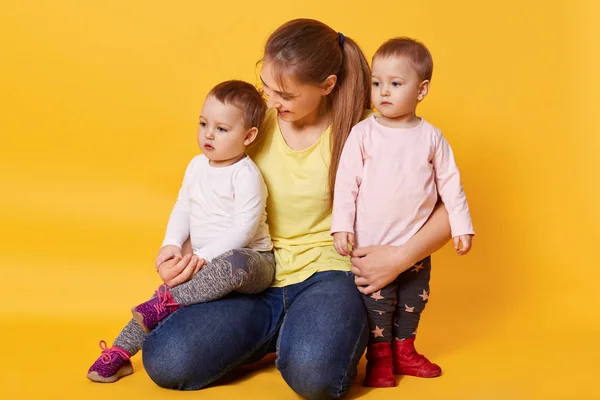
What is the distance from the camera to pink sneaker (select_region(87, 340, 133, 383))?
280cm

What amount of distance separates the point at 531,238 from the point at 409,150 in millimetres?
1247

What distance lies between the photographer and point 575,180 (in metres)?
3.85

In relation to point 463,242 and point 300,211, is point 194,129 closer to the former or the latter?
point 300,211

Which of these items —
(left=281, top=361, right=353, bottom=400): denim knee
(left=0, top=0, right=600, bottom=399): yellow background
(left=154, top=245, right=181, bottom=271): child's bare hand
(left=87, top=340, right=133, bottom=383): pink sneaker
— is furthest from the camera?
(left=0, top=0, right=600, bottom=399): yellow background

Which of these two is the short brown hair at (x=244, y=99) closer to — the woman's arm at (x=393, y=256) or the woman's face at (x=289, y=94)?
the woman's face at (x=289, y=94)

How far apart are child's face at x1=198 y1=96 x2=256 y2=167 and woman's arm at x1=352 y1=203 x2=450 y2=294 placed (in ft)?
1.66

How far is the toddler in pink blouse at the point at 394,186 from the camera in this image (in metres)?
2.73

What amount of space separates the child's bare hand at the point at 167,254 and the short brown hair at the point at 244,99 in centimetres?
45

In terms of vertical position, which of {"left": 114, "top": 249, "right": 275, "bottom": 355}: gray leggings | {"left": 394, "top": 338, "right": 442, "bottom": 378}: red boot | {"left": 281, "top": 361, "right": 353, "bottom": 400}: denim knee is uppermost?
{"left": 114, "top": 249, "right": 275, "bottom": 355}: gray leggings

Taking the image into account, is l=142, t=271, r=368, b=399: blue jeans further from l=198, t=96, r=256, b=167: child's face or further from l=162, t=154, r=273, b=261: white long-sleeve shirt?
l=198, t=96, r=256, b=167: child's face

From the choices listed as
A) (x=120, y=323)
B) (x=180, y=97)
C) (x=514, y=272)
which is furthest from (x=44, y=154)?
(x=514, y=272)

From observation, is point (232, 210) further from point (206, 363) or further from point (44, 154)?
point (44, 154)

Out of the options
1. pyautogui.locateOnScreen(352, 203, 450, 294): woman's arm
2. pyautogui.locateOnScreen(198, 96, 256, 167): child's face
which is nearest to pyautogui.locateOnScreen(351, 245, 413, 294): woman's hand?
pyautogui.locateOnScreen(352, 203, 450, 294): woman's arm

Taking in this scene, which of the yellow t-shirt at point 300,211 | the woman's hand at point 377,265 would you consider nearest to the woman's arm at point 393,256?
the woman's hand at point 377,265
